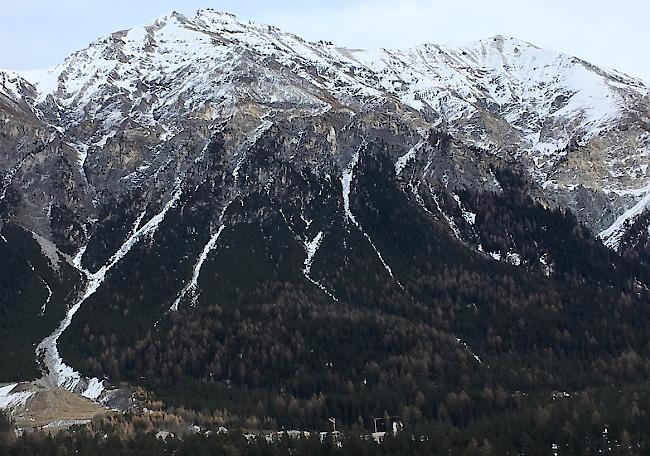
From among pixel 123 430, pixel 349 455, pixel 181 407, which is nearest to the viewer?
pixel 349 455

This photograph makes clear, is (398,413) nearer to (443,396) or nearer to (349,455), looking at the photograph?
(443,396)

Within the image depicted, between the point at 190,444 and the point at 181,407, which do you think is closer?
the point at 190,444

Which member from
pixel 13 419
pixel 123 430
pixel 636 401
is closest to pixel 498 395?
pixel 636 401

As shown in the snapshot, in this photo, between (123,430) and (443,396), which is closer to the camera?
(123,430)

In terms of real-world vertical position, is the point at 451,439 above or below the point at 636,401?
below

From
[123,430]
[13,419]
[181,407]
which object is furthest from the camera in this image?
[181,407]

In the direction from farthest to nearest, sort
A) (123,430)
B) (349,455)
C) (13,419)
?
1. (13,419)
2. (123,430)
3. (349,455)

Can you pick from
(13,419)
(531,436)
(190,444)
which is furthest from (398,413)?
(13,419)

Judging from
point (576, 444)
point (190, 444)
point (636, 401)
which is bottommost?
point (190, 444)

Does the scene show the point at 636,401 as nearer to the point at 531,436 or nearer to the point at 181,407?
the point at 531,436

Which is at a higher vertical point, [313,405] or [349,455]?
[313,405]
